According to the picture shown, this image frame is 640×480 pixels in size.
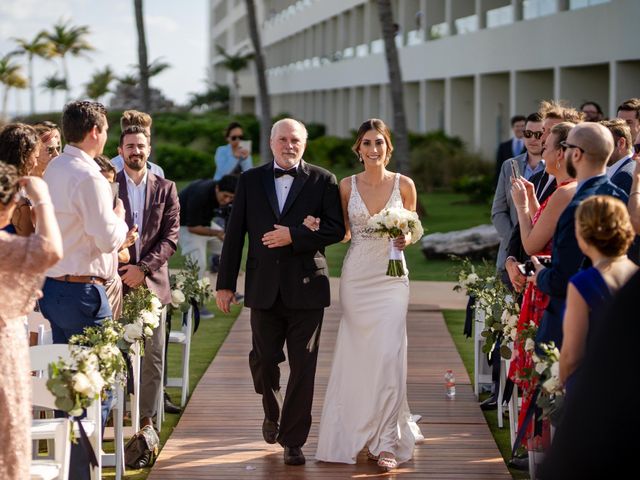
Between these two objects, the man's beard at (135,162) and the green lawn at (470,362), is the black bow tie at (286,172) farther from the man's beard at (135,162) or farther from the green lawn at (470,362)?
the green lawn at (470,362)

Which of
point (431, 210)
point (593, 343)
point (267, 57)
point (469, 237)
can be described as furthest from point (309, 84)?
point (593, 343)

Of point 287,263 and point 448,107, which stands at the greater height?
point 448,107

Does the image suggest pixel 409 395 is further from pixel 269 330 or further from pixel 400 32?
pixel 400 32

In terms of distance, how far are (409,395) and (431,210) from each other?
64.1ft

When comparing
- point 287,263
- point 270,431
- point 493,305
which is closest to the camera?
point 287,263

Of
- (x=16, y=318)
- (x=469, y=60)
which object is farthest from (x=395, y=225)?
(x=469, y=60)

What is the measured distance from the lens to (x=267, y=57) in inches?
3339

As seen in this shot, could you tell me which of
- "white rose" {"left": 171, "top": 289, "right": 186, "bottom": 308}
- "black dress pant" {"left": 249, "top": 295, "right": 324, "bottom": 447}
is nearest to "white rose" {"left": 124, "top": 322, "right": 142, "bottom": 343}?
"black dress pant" {"left": 249, "top": 295, "right": 324, "bottom": 447}

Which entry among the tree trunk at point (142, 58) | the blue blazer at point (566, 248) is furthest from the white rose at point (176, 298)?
the tree trunk at point (142, 58)

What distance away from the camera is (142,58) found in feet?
97.0

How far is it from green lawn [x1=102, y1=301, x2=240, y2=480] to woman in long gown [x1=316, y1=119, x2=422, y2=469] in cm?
137

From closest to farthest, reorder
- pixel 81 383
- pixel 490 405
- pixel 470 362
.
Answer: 1. pixel 81 383
2. pixel 490 405
3. pixel 470 362

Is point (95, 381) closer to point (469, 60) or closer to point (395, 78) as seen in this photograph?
point (395, 78)

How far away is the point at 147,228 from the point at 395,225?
2.02 meters
